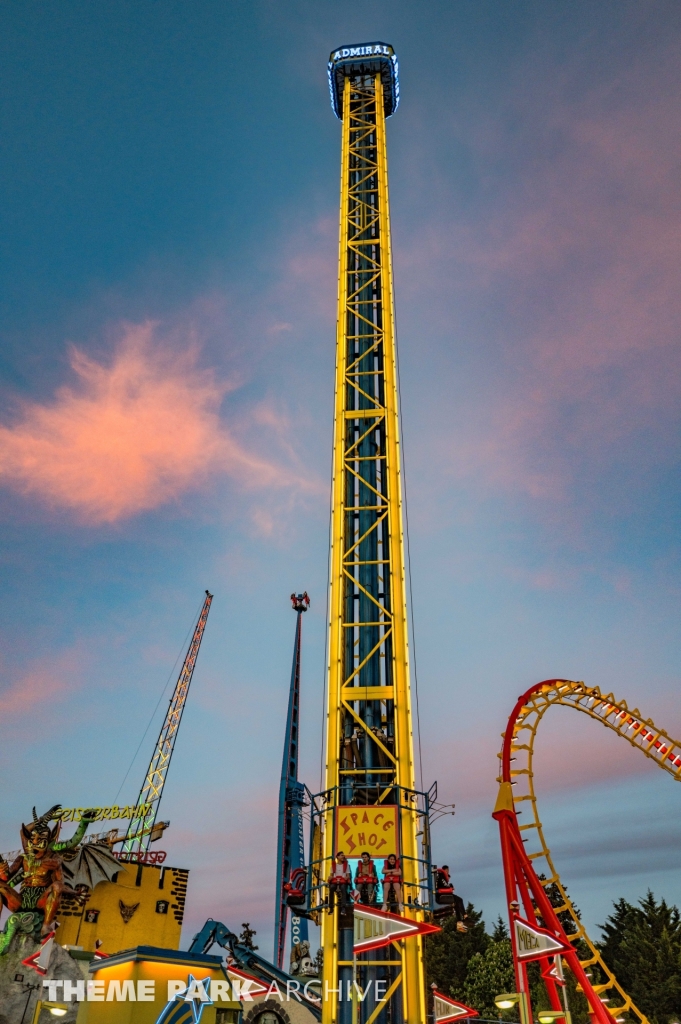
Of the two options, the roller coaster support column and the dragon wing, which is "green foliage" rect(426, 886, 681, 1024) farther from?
the dragon wing

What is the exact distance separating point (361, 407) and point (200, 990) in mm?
22254

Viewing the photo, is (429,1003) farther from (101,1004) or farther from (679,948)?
(679,948)

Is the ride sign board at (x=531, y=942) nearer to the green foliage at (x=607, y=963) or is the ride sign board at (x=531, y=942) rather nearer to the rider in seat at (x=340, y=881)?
the rider in seat at (x=340, y=881)

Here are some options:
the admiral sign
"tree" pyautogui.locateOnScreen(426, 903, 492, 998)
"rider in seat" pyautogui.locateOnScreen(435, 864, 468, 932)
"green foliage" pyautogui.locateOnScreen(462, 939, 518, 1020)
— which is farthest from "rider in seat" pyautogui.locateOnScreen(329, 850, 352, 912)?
"tree" pyautogui.locateOnScreen(426, 903, 492, 998)

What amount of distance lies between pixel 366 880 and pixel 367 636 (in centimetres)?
887

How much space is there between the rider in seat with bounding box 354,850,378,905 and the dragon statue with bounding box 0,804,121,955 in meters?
26.5

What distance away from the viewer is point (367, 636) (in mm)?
28141

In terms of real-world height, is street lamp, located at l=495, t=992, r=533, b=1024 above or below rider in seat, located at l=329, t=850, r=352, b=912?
below

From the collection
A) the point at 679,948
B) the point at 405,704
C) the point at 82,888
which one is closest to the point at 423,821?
the point at 405,704

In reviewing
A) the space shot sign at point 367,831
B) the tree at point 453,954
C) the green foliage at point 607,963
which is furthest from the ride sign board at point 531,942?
the tree at point 453,954

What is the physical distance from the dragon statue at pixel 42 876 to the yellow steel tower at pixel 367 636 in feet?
71.4

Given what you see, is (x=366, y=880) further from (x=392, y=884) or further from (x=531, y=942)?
(x=531, y=942)

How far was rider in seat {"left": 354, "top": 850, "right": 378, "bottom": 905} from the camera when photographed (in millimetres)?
21516

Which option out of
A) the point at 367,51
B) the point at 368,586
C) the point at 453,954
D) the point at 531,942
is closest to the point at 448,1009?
the point at 531,942
